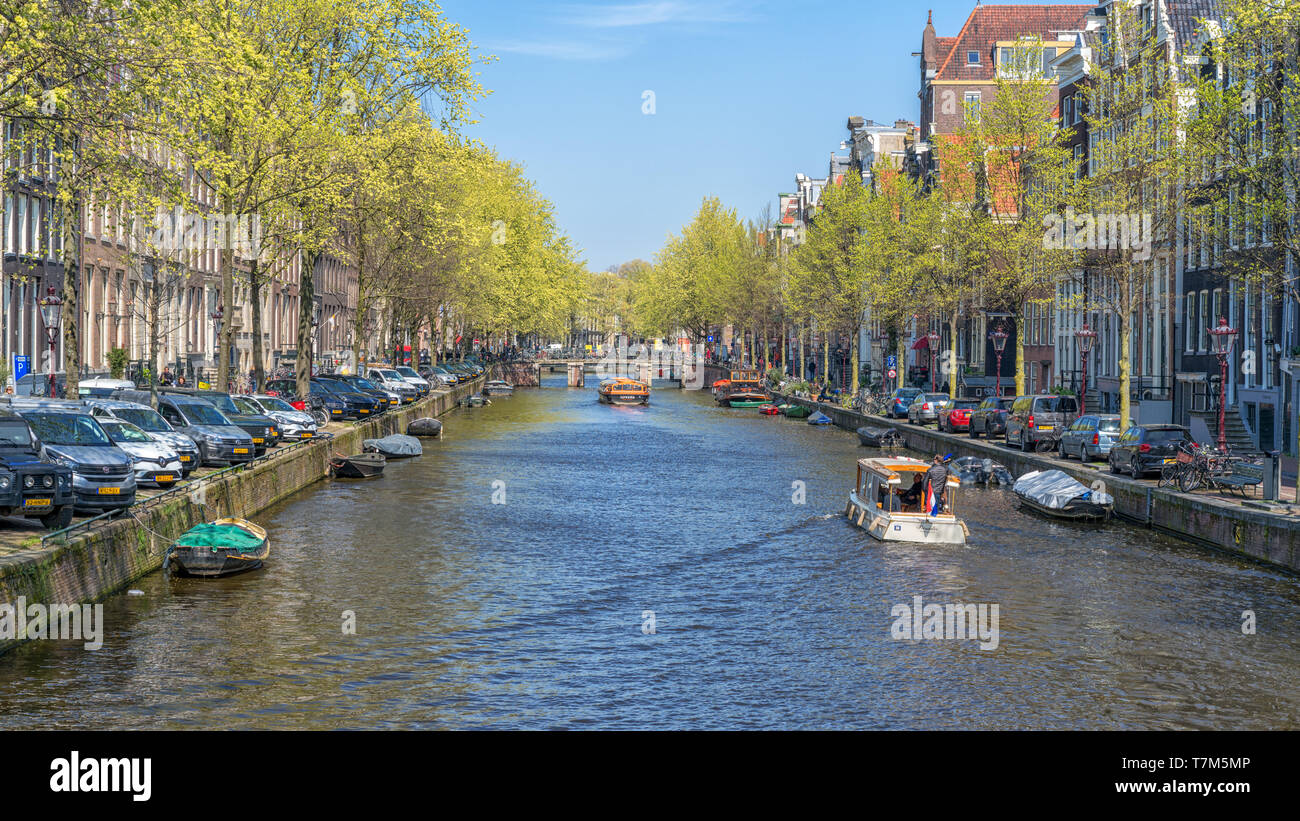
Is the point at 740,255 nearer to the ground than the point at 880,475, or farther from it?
farther from it

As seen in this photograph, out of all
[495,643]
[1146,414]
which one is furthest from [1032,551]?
[1146,414]

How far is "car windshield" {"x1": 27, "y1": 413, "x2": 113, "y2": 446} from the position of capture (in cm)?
3105

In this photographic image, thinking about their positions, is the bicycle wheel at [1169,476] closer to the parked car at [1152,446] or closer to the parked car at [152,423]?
the parked car at [1152,446]

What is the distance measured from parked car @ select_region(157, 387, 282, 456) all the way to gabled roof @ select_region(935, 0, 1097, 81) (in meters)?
75.7

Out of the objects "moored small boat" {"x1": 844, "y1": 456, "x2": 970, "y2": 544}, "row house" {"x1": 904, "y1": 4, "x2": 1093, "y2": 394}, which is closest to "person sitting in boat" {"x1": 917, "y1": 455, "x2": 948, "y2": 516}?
"moored small boat" {"x1": 844, "y1": 456, "x2": 970, "y2": 544}

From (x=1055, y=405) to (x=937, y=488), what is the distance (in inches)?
713

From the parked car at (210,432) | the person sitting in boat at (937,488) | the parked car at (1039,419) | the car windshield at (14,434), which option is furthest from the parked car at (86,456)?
the parked car at (1039,419)

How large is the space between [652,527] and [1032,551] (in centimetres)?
993

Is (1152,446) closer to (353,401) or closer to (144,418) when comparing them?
(144,418)

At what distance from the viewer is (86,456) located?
29.8m

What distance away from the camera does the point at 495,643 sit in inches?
1000

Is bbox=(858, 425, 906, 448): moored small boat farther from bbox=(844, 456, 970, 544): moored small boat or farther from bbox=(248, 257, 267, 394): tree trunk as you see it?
bbox=(248, 257, 267, 394): tree trunk

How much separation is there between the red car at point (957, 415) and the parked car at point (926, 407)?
2.38 m
